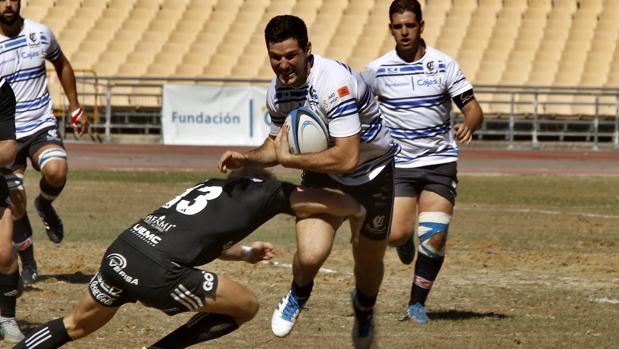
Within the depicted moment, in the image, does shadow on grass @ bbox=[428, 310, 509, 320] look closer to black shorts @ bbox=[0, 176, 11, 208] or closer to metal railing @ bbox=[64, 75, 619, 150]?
black shorts @ bbox=[0, 176, 11, 208]

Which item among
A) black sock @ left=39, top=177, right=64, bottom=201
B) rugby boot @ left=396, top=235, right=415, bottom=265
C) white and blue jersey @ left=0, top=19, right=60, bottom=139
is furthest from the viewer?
black sock @ left=39, top=177, right=64, bottom=201

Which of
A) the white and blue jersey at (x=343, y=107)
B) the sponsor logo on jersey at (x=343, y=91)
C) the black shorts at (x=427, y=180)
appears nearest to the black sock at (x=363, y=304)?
the white and blue jersey at (x=343, y=107)

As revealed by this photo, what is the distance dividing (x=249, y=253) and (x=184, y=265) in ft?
2.34

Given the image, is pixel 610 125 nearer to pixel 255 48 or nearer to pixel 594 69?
pixel 594 69

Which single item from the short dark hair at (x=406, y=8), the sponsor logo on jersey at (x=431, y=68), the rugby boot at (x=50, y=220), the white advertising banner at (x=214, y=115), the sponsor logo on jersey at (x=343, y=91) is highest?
the short dark hair at (x=406, y=8)

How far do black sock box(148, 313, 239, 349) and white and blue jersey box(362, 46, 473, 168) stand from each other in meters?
3.27

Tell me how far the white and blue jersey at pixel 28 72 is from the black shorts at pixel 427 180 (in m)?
3.27

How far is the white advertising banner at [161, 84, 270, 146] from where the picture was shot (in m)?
27.8

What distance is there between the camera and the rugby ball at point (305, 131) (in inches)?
270

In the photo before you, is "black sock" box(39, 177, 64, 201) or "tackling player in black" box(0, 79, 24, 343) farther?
"black sock" box(39, 177, 64, 201)

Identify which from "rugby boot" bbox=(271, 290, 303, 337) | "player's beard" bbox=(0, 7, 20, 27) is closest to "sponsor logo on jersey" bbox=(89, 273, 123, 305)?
"rugby boot" bbox=(271, 290, 303, 337)

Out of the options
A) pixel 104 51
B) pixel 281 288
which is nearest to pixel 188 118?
pixel 104 51

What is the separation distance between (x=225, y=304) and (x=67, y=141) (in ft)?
76.8

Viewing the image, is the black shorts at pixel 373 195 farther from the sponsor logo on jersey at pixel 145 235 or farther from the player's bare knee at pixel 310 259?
the sponsor logo on jersey at pixel 145 235
